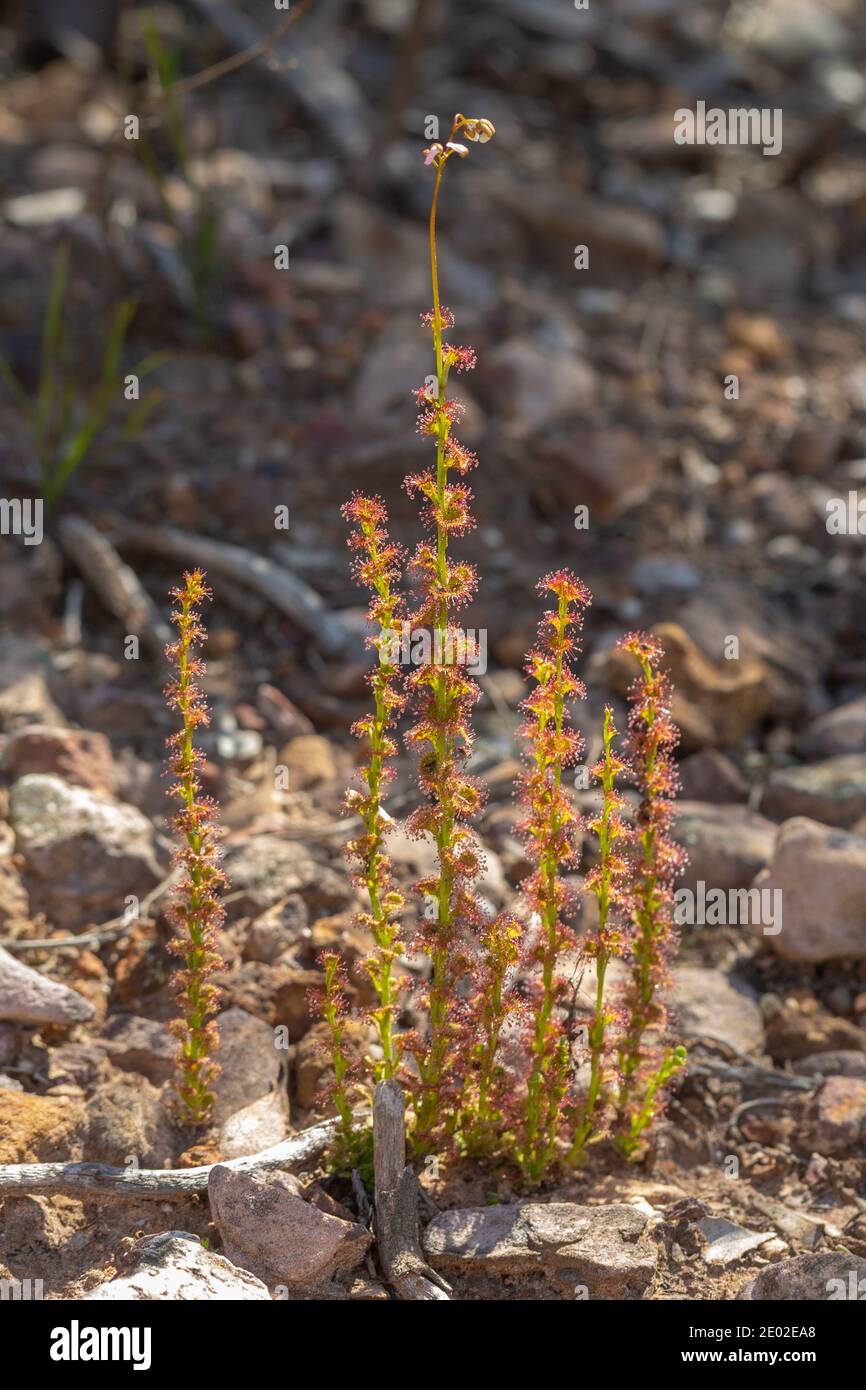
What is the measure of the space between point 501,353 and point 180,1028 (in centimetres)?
490

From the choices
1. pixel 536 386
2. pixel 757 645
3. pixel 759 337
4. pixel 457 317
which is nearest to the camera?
pixel 757 645

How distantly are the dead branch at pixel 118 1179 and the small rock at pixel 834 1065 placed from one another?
164 centimetres

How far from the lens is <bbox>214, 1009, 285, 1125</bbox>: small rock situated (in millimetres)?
3975

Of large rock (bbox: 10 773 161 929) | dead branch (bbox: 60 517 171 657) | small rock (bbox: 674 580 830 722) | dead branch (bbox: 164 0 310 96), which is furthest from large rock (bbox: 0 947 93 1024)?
dead branch (bbox: 164 0 310 96)

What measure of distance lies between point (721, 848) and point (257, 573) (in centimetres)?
232

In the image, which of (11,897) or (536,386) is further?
(536,386)

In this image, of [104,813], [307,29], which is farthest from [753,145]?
[104,813]

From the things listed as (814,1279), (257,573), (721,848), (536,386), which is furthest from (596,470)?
(814,1279)

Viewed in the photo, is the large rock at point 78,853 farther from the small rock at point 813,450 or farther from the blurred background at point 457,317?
the small rock at point 813,450

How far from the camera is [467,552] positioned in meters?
6.74

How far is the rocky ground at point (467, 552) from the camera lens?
147 inches

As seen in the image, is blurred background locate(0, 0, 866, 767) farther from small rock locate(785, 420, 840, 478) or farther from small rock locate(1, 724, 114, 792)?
small rock locate(1, 724, 114, 792)

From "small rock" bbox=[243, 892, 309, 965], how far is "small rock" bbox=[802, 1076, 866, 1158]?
1580 millimetres

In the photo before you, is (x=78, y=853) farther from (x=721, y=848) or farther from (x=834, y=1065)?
(x=834, y=1065)
